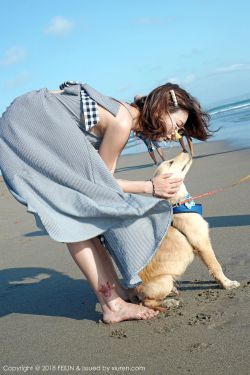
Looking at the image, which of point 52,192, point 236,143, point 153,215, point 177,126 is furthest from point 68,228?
point 236,143

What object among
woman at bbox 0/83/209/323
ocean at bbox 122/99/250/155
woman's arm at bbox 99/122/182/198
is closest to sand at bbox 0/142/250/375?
woman at bbox 0/83/209/323

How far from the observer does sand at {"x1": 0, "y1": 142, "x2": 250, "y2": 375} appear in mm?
2674

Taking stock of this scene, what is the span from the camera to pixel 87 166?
10.2ft

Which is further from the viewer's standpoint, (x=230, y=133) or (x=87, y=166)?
(x=230, y=133)

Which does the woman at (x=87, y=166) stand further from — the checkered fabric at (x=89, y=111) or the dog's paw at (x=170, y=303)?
the dog's paw at (x=170, y=303)

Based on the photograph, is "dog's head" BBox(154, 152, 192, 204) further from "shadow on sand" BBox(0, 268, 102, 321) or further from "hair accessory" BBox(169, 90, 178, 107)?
"shadow on sand" BBox(0, 268, 102, 321)

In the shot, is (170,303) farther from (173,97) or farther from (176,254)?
(173,97)

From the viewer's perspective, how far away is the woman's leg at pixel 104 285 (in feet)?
10.6

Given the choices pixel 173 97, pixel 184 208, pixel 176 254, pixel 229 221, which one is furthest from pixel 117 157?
pixel 229 221

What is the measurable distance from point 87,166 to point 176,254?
0.98 m

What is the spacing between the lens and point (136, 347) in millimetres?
2896

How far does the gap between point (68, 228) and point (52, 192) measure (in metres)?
0.27

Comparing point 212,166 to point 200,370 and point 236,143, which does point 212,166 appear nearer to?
point 236,143

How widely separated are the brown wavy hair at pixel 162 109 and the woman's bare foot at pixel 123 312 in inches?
48.9
